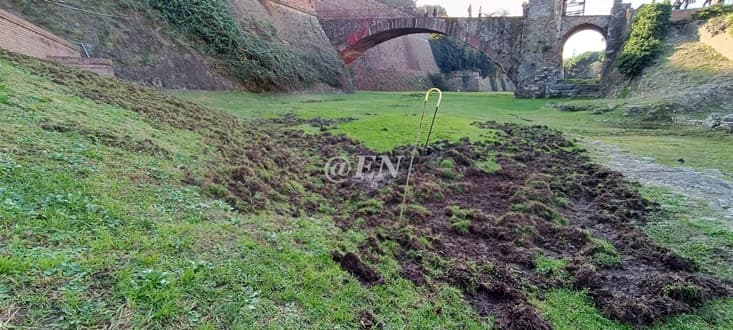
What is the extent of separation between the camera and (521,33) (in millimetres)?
23484

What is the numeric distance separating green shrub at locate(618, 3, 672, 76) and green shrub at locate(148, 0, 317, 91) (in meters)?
16.5

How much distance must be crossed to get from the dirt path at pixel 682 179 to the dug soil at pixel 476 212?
0.52 m

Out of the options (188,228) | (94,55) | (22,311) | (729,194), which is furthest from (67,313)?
(94,55)

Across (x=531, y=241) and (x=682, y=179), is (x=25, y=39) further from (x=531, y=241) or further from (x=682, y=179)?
(x=682, y=179)

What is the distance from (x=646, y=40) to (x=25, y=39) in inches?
933

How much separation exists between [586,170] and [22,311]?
747 centimetres

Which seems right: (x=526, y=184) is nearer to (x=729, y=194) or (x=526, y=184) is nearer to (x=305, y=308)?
(x=729, y=194)

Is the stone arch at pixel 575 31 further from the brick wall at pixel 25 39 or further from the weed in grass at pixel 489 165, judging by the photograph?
the brick wall at pixel 25 39

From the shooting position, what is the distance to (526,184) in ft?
18.5

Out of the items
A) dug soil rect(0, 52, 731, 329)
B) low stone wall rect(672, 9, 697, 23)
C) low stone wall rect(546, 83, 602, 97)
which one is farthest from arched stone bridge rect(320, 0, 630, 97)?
dug soil rect(0, 52, 731, 329)

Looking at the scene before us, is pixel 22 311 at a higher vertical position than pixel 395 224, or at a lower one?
higher

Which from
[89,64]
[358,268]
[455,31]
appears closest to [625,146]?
[358,268]

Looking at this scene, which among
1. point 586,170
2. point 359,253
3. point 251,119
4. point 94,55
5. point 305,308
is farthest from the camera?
point 94,55

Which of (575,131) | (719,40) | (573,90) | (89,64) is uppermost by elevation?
(719,40)
